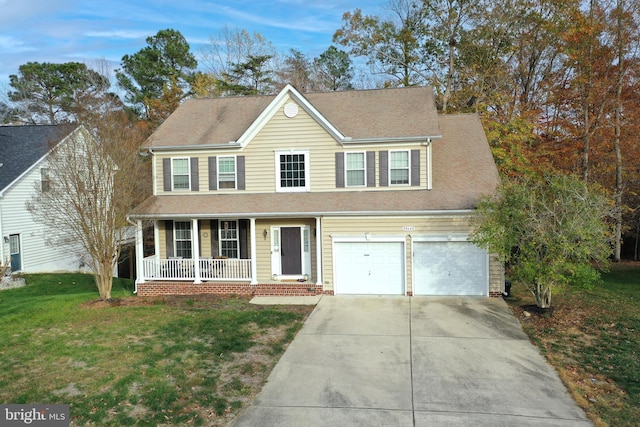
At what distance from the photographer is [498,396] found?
7770mm

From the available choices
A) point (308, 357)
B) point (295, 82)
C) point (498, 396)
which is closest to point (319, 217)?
point (308, 357)

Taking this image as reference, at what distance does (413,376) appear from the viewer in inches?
340

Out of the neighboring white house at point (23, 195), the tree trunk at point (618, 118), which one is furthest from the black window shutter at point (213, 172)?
the tree trunk at point (618, 118)

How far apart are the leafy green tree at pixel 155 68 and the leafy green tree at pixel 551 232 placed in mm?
29367

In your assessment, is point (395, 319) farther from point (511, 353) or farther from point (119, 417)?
point (119, 417)

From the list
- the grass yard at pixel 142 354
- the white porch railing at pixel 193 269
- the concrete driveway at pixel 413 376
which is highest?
the white porch railing at pixel 193 269

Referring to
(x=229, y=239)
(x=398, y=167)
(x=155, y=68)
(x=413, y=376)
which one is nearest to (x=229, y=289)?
(x=229, y=239)

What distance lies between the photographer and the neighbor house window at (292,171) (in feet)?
54.3

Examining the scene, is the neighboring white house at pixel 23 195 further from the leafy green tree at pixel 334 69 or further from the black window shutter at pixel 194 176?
the leafy green tree at pixel 334 69

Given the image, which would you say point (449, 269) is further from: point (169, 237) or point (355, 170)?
point (169, 237)

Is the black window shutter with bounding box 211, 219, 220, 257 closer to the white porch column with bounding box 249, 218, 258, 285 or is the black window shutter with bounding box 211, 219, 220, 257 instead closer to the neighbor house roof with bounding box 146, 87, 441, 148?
the white porch column with bounding box 249, 218, 258, 285

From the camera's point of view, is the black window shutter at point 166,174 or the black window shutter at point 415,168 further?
the black window shutter at point 166,174

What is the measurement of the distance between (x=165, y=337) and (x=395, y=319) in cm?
585

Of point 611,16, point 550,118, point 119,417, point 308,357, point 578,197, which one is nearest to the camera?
point 119,417
